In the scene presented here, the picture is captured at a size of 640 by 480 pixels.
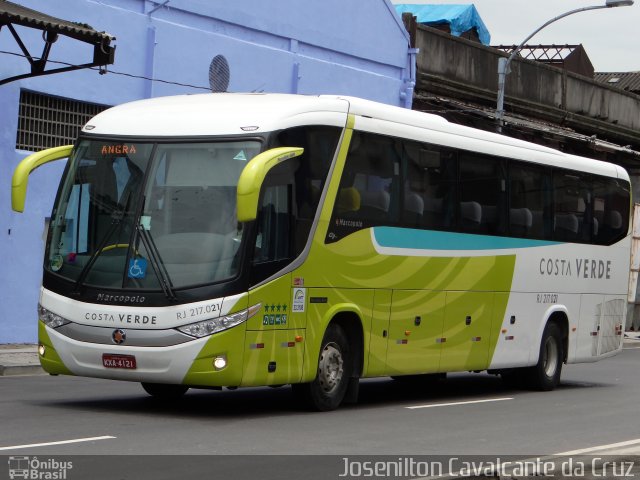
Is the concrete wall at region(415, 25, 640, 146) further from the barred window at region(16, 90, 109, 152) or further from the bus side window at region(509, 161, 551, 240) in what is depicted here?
the bus side window at region(509, 161, 551, 240)

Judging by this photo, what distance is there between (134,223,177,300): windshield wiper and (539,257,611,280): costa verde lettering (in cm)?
779

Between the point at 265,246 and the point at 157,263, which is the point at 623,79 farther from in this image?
the point at 157,263

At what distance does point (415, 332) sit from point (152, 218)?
168 inches

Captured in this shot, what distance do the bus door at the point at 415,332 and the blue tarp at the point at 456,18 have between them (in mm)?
26885

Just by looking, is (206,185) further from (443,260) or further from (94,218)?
(443,260)

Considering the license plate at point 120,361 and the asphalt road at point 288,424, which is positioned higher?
the license plate at point 120,361

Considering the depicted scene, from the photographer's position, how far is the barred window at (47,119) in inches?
851

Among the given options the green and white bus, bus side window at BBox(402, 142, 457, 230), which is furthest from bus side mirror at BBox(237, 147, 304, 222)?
bus side window at BBox(402, 142, 457, 230)

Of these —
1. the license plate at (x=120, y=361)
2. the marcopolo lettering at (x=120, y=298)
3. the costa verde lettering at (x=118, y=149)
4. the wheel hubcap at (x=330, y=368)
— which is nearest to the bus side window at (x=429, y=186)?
the wheel hubcap at (x=330, y=368)

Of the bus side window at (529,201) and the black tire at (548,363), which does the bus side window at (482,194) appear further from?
the black tire at (548,363)

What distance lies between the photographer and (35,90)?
21.5 m

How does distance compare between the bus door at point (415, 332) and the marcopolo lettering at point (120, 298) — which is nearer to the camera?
the marcopolo lettering at point (120, 298)

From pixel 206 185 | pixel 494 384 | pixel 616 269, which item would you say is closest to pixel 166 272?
pixel 206 185

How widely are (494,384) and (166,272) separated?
9.19 m
